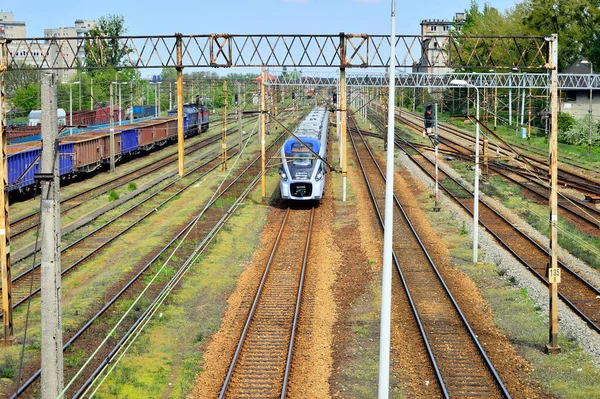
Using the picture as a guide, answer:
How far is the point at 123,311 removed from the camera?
19438mm

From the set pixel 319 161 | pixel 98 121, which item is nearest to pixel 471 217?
pixel 319 161

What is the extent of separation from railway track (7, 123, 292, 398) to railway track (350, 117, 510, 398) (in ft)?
21.4

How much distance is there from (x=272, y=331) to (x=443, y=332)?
398cm

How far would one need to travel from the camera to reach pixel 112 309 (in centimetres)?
1966

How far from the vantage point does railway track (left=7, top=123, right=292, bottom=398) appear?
1491 cm

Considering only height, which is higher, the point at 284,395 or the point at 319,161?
the point at 319,161

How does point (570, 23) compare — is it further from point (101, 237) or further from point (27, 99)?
point (101, 237)

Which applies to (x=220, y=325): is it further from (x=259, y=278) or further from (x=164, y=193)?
(x=164, y=193)

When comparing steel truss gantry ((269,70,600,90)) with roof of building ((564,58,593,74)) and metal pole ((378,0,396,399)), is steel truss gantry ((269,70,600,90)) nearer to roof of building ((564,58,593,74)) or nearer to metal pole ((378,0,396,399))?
roof of building ((564,58,593,74))

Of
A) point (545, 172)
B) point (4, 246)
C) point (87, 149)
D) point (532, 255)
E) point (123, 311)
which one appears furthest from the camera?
point (87, 149)

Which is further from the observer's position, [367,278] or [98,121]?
[98,121]

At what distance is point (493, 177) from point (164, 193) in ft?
63.8

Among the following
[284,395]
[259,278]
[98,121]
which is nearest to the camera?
[284,395]

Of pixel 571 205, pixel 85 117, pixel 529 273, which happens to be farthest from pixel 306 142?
pixel 85 117
